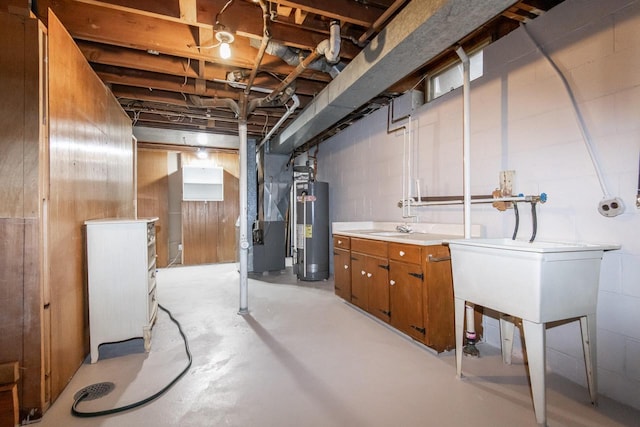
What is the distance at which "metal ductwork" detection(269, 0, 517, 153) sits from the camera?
1.81 metres

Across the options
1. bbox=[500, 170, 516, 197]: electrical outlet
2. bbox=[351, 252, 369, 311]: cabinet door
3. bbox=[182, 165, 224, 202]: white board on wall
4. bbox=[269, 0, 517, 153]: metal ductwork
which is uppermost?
bbox=[269, 0, 517, 153]: metal ductwork

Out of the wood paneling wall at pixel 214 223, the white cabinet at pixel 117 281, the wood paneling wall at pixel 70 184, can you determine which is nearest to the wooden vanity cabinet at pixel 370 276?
the white cabinet at pixel 117 281

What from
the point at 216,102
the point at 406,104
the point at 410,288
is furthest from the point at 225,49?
the point at 410,288

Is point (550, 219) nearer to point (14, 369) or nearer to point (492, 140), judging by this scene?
point (492, 140)

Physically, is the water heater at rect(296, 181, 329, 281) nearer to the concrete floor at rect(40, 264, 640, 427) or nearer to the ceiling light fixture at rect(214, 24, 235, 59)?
the concrete floor at rect(40, 264, 640, 427)

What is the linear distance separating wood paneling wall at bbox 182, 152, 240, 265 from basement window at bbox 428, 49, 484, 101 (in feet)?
14.9

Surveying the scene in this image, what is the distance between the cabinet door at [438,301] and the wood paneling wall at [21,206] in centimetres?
254

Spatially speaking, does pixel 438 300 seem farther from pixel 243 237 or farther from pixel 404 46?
pixel 243 237

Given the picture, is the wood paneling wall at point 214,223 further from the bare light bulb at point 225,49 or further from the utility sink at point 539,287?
the utility sink at point 539,287

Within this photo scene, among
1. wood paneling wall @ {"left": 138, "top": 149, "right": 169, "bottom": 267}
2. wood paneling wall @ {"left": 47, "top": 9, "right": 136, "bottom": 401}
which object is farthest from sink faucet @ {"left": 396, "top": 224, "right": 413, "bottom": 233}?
wood paneling wall @ {"left": 138, "top": 149, "right": 169, "bottom": 267}

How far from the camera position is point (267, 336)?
284 centimetres

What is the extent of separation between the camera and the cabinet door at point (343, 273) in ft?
11.9

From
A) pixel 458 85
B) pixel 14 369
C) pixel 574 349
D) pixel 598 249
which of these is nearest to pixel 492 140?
pixel 458 85

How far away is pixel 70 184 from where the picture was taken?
220cm
